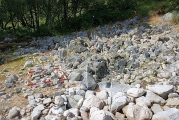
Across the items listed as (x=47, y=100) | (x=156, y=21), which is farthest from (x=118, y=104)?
(x=156, y=21)

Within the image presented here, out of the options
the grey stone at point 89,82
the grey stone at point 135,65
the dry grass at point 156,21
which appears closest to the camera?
the grey stone at point 89,82

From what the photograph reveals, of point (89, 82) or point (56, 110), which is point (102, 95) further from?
point (56, 110)

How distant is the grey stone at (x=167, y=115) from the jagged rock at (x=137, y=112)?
146 mm

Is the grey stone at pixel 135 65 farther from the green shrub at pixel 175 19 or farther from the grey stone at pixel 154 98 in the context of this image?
the green shrub at pixel 175 19

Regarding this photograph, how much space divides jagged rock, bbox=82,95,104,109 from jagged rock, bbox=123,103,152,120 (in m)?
0.61

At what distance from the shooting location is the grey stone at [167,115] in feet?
14.9

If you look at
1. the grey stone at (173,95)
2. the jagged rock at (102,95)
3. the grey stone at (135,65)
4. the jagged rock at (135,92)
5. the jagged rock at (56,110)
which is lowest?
the jagged rock at (56,110)

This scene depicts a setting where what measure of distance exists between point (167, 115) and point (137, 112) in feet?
2.01

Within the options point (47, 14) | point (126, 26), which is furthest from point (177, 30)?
point (47, 14)

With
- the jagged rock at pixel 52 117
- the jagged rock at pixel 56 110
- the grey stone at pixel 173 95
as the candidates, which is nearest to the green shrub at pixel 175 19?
the grey stone at pixel 173 95

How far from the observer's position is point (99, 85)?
645 centimetres

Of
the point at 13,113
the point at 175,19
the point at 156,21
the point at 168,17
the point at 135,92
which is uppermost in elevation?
the point at 168,17

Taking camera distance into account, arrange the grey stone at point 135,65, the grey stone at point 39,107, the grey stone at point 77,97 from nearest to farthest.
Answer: the grey stone at point 39,107 < the grey stone at point 77,97 < the grey stone at point 135,65

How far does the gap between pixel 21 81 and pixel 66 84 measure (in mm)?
1510
